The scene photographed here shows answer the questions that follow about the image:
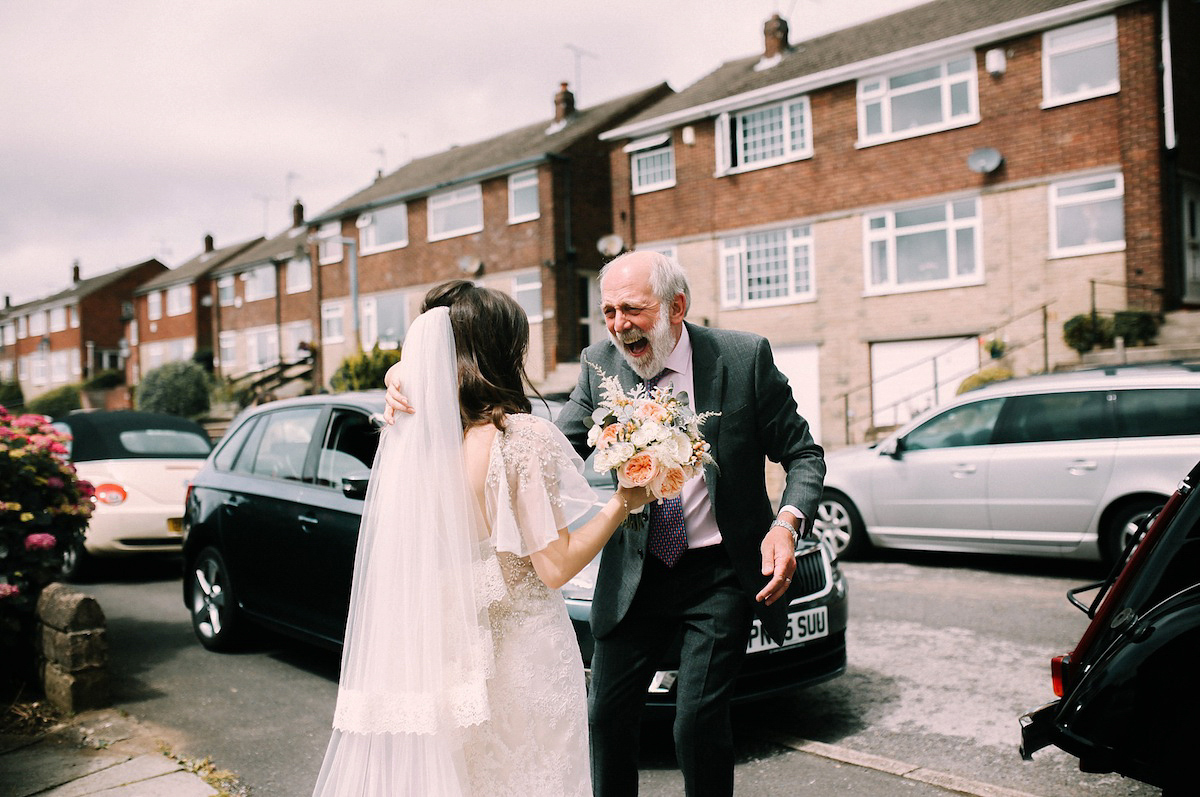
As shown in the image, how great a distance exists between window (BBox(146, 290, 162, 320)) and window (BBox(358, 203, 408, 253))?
2383 centimetres

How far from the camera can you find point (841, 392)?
829 inches

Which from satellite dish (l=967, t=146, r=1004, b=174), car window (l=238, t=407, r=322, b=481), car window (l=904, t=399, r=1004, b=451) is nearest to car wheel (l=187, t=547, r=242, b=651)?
car window (l=238, t=407, r=322, b=481)

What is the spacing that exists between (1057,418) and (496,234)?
928 inches

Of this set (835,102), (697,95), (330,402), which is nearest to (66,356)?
(697,95)

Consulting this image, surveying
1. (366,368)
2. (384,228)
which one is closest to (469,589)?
(366,368)

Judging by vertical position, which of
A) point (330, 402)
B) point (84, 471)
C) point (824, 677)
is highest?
point (330, 402)

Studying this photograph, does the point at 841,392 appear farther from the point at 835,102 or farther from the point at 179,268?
the point at 179,268

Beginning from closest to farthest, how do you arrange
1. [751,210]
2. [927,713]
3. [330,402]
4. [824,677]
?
[824,677]
[927,713]
[330,402]
[751,210]

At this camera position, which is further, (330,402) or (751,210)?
(751,210)

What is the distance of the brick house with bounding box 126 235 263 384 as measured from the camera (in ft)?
162

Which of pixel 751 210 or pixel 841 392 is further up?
pixel 751 210

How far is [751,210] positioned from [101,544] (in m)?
17.6

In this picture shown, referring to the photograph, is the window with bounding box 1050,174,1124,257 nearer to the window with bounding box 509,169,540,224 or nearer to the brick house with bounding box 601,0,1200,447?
the brick house with bounding box 601,0,1200,447

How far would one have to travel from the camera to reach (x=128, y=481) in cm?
947
